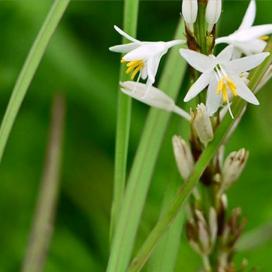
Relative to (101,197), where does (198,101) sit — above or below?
above

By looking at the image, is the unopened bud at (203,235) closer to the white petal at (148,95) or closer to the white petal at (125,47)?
the white petal at (148,95)

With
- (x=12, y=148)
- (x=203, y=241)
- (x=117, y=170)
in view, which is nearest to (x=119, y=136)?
(x=117, y=170)

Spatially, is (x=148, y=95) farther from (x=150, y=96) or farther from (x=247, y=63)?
(x=247, y=63)

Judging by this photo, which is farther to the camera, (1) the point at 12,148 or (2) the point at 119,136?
(1) the point at 12,148

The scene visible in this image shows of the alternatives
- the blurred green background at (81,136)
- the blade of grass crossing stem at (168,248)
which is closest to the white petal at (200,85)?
the blade of grass crossing stem at (168,248)

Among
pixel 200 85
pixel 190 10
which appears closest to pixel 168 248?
pixel 200 85

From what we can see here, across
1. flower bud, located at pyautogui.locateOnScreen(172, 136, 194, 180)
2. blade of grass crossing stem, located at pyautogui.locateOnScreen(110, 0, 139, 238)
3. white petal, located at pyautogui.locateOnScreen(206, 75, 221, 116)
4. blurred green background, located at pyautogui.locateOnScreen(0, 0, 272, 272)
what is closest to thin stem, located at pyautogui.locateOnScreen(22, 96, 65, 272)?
blade of grass crossing stem, located at pyautogui.locateOnScreen(110, 0, 139, 238)

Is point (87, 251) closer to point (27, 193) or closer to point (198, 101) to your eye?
point (27, 193)
